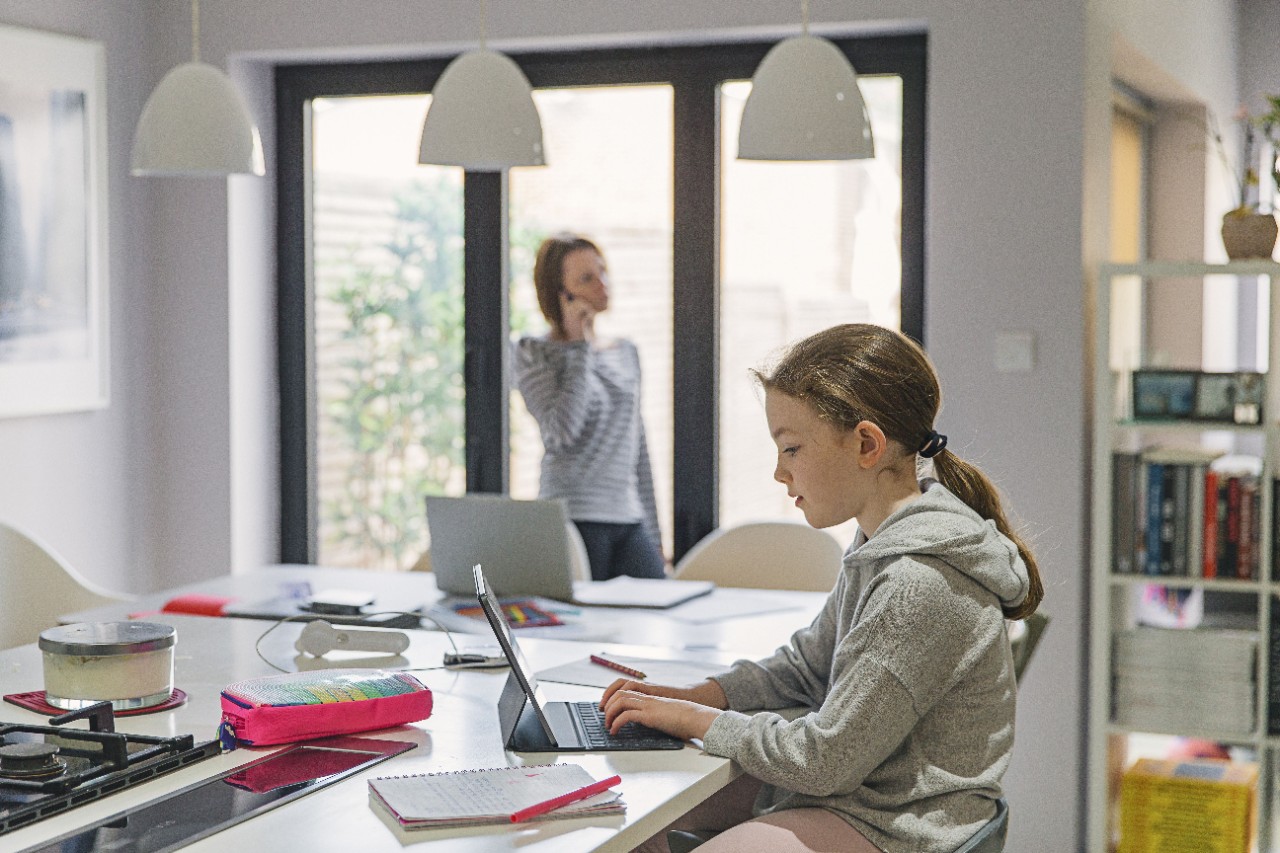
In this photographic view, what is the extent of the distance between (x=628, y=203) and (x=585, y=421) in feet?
2.20

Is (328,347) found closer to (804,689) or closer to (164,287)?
(164,287)

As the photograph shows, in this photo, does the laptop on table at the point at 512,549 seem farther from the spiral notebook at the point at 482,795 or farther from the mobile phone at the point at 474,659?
the spiral notebook at the point at 482,795

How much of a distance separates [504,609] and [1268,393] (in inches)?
70.7

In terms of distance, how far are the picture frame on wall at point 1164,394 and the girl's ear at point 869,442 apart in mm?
1789

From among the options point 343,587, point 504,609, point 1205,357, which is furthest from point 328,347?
point 1205,357

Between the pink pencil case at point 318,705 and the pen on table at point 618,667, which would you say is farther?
the pen on table at point 618,667

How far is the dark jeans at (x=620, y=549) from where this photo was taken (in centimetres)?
399

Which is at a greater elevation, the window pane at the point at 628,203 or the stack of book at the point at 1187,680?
the window pane at the point at 628,203

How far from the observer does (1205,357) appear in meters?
5.36

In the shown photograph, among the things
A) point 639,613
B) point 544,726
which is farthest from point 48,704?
point 639,613

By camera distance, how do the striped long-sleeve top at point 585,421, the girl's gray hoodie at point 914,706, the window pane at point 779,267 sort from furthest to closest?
1. the window pane at point 779,267
2. the striped long-sleeve top at point 585,421
3. the girl's gray hoodie at point 914,706

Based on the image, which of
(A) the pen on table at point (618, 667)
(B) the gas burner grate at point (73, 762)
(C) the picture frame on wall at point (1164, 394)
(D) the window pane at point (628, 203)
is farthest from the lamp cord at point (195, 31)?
(C) the picture frame on wall at point (1164, 394)

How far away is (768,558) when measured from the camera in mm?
3500

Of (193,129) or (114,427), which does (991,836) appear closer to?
(193,129)
